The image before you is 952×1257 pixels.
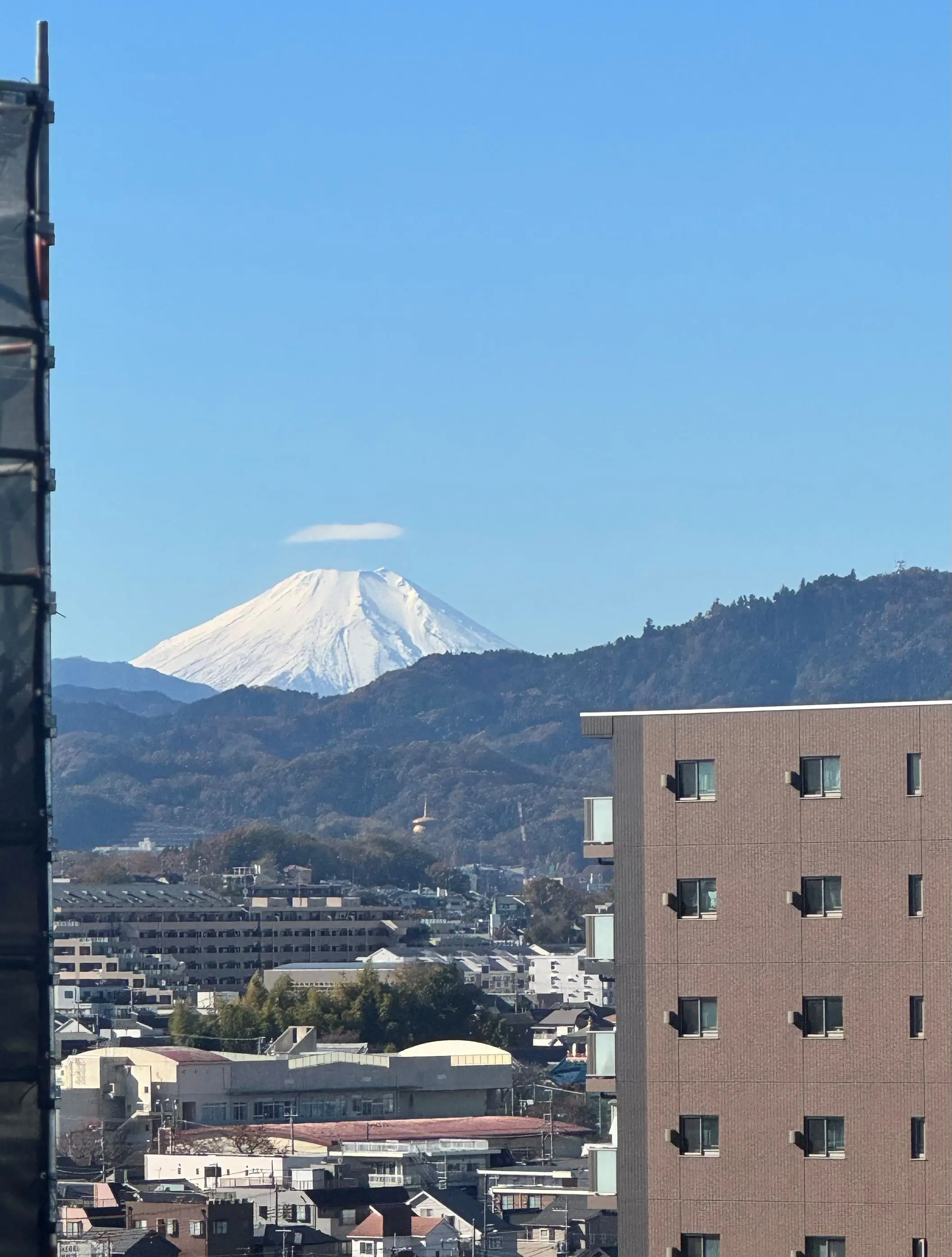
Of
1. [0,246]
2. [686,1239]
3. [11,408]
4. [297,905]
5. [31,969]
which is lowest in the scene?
[297,905]

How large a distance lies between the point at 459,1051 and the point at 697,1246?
56.9m

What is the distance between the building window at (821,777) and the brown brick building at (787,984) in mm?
17

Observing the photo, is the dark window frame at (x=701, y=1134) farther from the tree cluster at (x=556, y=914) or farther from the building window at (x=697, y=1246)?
the tree cluster at (x=556, y=914)

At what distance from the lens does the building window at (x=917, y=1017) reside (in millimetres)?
15961

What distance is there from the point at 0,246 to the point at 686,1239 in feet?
41.1

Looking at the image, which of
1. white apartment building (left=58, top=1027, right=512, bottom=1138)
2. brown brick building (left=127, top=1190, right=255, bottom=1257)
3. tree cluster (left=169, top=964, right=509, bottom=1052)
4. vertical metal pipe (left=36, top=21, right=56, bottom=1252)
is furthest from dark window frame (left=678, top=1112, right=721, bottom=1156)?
tree cluster (left=169, top=964, right=509, bottom=1052)

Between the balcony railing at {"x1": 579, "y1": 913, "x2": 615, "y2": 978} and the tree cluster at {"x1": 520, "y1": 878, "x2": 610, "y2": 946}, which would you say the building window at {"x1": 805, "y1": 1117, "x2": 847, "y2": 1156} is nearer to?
the balcony railing at {"x1": 579, "y1": 913, "x2": 615, "y2": 978}

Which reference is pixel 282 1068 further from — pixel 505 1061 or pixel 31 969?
pixel 31 969

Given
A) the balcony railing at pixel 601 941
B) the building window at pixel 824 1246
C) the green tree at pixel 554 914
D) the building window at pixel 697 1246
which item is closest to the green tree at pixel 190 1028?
the balcony railing at pixel 601 941

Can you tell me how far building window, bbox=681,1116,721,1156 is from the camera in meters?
16.3

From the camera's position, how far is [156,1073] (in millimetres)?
63750

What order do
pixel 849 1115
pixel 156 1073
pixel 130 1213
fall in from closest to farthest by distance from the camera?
pixel 849 1115 → pixel 130 1213 → pixel 156 1073

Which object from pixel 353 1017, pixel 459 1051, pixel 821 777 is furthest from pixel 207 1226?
pixel 353 1017

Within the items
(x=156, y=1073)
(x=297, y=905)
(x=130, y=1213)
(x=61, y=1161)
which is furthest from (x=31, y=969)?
(x=297, y=905)
